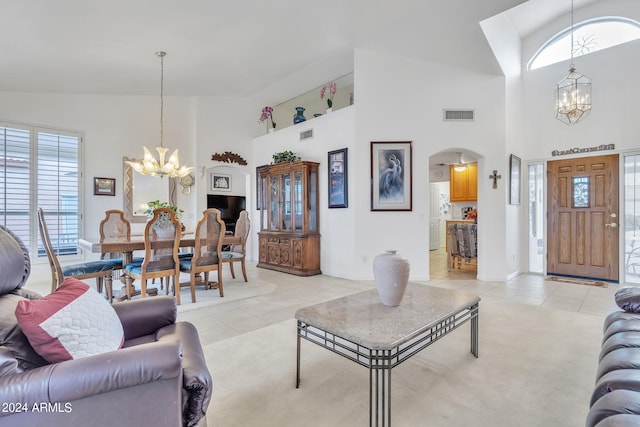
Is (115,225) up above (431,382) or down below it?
above

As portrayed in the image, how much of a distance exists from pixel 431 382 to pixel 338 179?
3615mm

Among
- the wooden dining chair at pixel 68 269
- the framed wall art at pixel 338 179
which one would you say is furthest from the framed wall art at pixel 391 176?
the wooden dining chair at pixel 68 269

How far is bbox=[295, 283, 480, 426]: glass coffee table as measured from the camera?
4.84ft

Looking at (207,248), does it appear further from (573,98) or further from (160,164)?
(573,98)

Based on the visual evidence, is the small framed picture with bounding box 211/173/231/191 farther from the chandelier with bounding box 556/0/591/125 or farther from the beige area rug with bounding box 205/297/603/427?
the chandelier with bounding box 556/0/591/125

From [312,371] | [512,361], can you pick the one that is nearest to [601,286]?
[512,361]

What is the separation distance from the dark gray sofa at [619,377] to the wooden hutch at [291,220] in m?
3.97

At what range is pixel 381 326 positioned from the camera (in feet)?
5.49

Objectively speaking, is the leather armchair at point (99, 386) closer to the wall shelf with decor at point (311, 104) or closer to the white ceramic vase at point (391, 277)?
the white ceramic vase at point (391, 277)

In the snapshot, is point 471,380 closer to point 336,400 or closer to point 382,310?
point 382,310

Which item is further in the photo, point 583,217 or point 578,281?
point 583,217

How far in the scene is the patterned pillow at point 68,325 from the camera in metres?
1.04

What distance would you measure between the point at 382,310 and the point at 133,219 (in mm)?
5433

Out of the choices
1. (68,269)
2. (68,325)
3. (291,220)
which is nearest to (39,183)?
(68,269)
